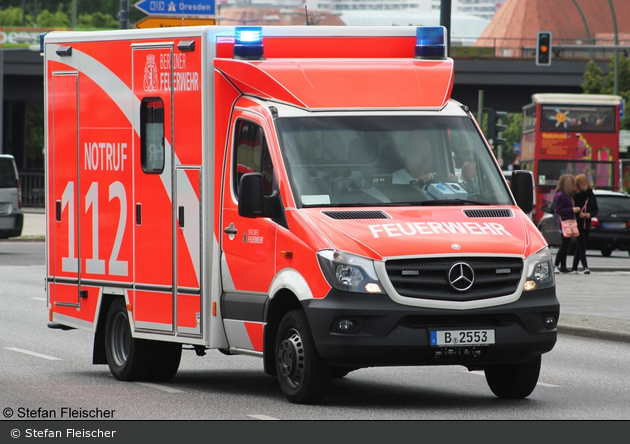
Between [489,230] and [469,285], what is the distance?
500mm

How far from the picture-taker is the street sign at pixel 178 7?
79.9 ft

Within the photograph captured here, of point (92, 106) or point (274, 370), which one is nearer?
point (274, 370)

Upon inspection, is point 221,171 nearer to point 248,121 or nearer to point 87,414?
point 248,121

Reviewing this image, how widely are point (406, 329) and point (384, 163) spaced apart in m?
1.37

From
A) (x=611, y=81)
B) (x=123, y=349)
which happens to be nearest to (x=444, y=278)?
(x=123, y=349)

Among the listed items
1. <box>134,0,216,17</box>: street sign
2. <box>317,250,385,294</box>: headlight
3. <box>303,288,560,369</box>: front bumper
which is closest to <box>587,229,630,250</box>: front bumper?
<box>134,0,216,17</box>: street sign

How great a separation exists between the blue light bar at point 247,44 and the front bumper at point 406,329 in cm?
209

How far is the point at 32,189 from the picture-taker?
56.5 meters

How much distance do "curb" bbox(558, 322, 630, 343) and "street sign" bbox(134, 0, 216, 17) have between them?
12427mm

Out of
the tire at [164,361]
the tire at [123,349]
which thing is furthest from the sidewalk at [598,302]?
the tire at [123,349]

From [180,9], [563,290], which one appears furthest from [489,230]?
[180,9]

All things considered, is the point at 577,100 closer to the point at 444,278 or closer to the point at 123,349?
the point at 123,349

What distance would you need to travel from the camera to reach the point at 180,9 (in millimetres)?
25375
